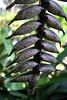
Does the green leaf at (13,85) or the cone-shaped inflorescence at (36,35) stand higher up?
the cone-shaped inflorescence at (36,35)

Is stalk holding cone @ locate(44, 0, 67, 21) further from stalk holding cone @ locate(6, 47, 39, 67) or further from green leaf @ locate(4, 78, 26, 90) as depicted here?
green leaf @ locate(4, 78, 26, 90)

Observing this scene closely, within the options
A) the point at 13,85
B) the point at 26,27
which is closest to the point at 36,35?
the point at 26,27

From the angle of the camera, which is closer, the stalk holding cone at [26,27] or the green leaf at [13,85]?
the stalk holding cone at [26,27]

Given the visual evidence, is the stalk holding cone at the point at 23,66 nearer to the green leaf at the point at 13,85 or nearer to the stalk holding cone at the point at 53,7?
the stalk holding cone at the point at 53,7

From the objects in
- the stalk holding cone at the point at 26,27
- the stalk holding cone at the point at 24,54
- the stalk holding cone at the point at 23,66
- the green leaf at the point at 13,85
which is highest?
the stalk holding cone at the point at 26,27

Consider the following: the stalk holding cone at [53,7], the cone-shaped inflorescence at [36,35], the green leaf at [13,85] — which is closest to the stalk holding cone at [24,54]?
the cone-shaped inflorescence at [36,35]

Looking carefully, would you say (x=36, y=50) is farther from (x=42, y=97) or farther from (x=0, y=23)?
(x=0, y=23)

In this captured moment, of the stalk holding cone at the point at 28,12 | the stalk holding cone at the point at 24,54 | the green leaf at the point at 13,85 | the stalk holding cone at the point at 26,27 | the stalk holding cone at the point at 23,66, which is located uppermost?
the stalk holding cone at the point at 28,12

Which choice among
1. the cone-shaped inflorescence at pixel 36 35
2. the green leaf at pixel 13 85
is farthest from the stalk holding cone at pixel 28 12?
the green leaf at pixel 13 85

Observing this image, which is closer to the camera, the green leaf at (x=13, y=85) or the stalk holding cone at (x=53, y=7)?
the stalk holding cone at (x=53, y=7)

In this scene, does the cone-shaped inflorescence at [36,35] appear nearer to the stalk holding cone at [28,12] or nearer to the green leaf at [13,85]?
the stalk holding cone at [28,12]

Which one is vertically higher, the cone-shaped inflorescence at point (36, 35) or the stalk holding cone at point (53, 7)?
the stalk holding cone at point (53, 7)

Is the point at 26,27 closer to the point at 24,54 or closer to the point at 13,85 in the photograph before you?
the point at 24,54
